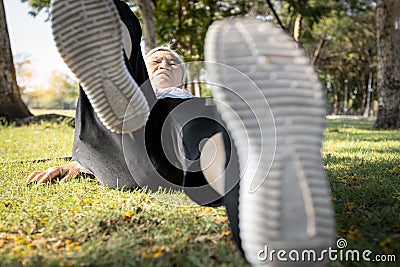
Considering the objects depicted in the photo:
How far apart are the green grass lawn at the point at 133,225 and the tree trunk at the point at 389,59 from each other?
659 cm

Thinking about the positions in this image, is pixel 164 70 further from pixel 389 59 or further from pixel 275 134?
pixel 389 59

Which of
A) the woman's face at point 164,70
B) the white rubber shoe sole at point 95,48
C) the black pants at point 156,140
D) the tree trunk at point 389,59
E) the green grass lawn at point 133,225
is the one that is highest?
the white rubber shoe sole at point 95,48

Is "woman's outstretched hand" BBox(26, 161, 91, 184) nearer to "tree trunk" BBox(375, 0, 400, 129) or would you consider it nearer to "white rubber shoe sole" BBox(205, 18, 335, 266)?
"white rubber shoe sole" BBox(205, 18, 335, 266)

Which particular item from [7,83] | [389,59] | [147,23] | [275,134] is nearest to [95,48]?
[275,134]

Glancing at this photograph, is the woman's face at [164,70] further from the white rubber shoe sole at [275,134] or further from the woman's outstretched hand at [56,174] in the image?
the white rubber shoe sole at [275,134]

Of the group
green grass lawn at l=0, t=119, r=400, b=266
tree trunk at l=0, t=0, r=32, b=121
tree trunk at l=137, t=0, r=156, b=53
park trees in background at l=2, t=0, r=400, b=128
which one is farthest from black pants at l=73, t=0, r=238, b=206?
tree trunk at l=137, t=0, r=156, b=53

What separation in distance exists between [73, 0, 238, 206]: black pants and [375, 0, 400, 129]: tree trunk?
7618 millimetres

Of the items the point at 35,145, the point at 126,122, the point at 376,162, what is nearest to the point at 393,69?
the point at 376,162

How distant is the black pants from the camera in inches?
72.3

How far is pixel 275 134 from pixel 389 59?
27.6ft

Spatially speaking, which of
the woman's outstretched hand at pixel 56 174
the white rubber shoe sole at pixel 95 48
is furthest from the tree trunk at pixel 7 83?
the white rubber shoe sole at pixel 95 48

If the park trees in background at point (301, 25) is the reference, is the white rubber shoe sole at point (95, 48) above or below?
above

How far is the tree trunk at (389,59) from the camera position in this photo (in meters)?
8.39

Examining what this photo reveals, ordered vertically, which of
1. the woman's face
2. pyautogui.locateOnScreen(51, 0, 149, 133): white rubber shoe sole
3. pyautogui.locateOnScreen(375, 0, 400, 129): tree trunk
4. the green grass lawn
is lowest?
pyautogui.locateOnScreen(375, 0, 400, 129): tree trunk
